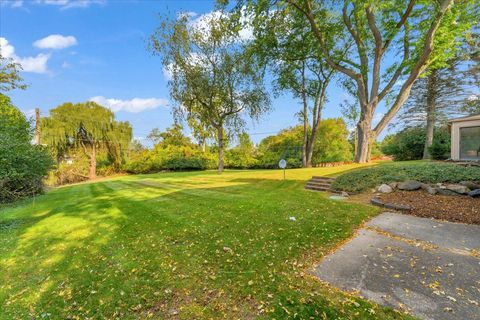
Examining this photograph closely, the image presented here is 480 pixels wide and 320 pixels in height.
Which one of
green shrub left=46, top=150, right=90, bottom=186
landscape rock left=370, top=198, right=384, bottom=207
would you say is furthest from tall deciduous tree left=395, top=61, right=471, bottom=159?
green shrub left=46, top=150, right=90, bottom=186

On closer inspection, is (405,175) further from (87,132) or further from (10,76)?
(87,132)

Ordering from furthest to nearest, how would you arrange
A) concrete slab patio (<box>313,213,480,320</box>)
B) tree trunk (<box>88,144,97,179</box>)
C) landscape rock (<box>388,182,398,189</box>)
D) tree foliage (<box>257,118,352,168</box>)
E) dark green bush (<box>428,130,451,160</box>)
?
1. tree trunk (<box>88,144,97,179</box>)
2. tree foliage (<box>257,118,352,168</box>)
3. dark green bush (<box>428,130,451,160</box>)
4. landscape rock (<box>388,182,398,189</box>)
5. concrete slab patio (<box>313,213,480,320</box>)

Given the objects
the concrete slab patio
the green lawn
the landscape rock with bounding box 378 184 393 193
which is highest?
the landscape rock with bounding box 378 184 393 193

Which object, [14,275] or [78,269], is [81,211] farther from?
[78,269]

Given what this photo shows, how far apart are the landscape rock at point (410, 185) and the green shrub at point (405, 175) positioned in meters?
0.26

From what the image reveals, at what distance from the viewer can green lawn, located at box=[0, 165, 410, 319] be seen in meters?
2.33

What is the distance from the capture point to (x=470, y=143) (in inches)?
410

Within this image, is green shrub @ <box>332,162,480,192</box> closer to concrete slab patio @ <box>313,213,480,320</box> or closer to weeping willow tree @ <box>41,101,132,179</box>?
concrete slab patio @ <box>313,213,480,320</box>

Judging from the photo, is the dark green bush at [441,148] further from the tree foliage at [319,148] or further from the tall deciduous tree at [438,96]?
the tree foliage at [319,148]

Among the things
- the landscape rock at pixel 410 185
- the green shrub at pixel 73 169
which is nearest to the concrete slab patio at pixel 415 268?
the landscape rock at pixel 410 185

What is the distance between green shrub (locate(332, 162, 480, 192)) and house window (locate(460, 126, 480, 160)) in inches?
229

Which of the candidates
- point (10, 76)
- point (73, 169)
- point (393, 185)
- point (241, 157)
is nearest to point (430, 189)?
point (393, 185)

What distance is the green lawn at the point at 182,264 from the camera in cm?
233

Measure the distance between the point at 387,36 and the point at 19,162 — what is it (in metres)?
17.0
